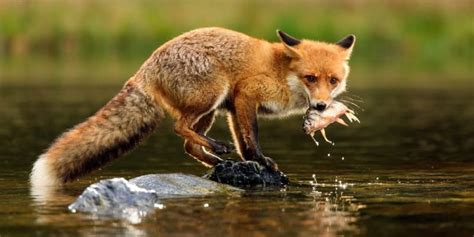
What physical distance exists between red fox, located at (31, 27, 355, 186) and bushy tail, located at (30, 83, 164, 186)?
0.01 metres

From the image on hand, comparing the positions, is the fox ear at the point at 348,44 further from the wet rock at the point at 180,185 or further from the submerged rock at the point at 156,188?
the wet rock at the point at 180,185

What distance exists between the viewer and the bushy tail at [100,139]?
1463cm

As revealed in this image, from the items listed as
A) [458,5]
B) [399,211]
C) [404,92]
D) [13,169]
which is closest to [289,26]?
[458,5]

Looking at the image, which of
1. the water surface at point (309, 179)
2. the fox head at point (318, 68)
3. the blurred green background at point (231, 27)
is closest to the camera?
the water surface at point (309, 179)

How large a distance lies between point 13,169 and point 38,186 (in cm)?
268

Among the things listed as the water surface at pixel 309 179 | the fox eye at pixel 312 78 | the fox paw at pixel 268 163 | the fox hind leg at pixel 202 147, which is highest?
the fox eye at pixel 312 78

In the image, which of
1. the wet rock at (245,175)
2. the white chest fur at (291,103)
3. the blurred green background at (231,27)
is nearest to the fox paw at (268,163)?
the wet rock at (245,175)

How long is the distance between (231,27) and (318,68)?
98.9 ft

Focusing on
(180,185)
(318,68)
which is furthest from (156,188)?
(318,68)

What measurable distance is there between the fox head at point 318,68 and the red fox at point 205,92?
0.01 m

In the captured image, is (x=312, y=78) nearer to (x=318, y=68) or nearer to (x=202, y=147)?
(x=318, y=68)

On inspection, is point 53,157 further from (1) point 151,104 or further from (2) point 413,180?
(2) point 413,180

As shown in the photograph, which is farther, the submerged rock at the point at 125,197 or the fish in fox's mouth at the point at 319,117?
the fish in fox's mouth at the point at 319,117

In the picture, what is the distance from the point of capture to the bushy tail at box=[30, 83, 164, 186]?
1463cm
